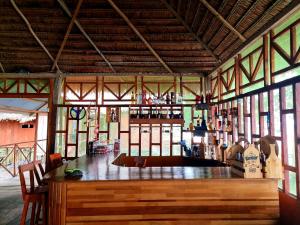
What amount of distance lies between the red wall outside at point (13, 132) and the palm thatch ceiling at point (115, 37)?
5.94m

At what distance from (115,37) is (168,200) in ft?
13.8

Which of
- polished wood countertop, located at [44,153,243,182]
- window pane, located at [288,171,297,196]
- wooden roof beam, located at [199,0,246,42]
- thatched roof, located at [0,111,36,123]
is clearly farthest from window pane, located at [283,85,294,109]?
thatched roof, located at [0,111,36,123]

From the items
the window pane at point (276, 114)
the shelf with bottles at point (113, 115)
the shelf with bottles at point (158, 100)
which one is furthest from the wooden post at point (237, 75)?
the shelf with bottles at point (113, 115)

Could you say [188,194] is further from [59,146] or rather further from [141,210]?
[59,146]

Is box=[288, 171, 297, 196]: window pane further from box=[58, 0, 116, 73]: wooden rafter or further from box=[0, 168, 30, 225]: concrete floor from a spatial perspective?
box=[58, 0, 116, 73]: wooden rafter

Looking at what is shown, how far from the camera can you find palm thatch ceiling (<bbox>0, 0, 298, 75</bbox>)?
16.6 feet

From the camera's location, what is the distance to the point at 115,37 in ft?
18.4

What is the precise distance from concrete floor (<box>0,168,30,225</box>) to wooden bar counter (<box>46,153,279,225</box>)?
2.07 m

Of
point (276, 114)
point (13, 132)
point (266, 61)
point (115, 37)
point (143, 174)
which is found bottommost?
point (143, 174)

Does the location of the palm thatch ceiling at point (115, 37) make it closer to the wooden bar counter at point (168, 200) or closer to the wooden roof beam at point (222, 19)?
the wooden roof beam at point (222, 19)

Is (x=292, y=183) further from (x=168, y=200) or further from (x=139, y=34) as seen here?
(x=139, y=34)

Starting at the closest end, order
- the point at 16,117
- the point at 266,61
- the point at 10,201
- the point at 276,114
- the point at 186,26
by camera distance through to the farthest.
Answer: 1. the point at 276,114
2. the point at 266,61
3. the point at 10,201
4. the point at 186,26
5. the point at 16,117

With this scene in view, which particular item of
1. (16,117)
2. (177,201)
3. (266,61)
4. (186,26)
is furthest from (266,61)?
(16,117)

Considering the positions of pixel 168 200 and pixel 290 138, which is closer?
pixel 168 200
